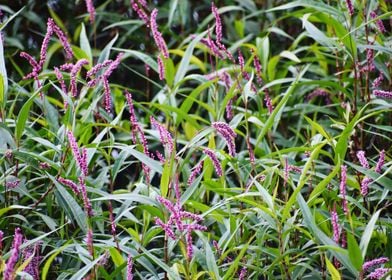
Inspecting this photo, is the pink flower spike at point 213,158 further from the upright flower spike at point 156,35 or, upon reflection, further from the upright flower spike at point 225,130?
the upright flower spike at point 156,35

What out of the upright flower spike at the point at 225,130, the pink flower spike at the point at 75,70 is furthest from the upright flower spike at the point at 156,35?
the upright flower spike at the point at 225,130

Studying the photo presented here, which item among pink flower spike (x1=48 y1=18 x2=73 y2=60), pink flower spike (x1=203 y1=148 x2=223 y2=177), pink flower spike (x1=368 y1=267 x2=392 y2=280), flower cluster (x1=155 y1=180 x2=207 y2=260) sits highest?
pink flower spike (x1=48 y1=18 x2=73 y2=60)

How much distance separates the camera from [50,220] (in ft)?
6.70

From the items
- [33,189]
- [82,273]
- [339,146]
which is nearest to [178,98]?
[33,189]

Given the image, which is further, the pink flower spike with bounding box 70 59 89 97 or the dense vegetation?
the pink flower spike with bounding box 70 59 89 97

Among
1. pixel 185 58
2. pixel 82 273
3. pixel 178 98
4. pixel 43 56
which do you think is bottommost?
pixel 178 98

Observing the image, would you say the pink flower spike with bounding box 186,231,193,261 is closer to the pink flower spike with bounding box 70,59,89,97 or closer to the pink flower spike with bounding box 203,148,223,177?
the pink flower spike with bounding box 203,148,223,177

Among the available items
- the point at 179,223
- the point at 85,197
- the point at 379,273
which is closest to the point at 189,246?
the point at 179,223

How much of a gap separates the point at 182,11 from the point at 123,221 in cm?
141

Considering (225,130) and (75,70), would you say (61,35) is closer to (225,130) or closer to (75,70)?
(75,70)

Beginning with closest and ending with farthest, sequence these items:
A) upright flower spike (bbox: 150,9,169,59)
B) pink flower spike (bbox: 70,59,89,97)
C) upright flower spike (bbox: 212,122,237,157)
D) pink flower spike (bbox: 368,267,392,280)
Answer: pink flower spike (bbox: 368,267,392,280), upright flower spike (bbox: 212,122,237,157), pink flower spike (bbox: 70,59,89,97), upright flower spike (bbox: 150,9,169,59)

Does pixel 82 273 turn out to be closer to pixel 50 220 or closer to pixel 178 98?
pixel 50 220

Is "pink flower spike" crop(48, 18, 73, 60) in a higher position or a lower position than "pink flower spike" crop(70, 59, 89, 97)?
higher

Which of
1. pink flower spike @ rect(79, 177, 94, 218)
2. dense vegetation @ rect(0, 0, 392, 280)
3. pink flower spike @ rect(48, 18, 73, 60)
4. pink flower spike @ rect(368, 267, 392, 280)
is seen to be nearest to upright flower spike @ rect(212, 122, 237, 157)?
dense vegetation @ rect(0, 0, 392, 280)
